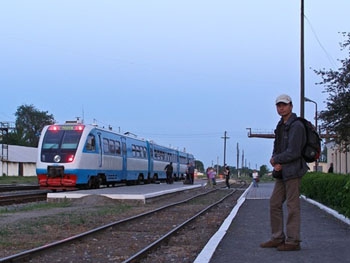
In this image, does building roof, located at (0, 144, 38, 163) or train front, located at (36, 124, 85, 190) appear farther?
building roof, located at (0, 144, 38, 163)

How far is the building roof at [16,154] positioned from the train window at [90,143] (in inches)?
1770

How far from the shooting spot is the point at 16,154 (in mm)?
76562

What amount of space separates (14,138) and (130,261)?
112795 millimetres

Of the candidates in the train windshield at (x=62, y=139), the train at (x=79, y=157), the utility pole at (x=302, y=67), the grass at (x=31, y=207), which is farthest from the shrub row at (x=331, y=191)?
the train windshield at (x=62, y=139)

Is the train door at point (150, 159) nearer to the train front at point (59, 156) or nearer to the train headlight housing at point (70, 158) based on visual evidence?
the train front at point (59, 156)

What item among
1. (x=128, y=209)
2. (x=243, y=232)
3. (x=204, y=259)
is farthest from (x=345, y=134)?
(x=204, y=259)

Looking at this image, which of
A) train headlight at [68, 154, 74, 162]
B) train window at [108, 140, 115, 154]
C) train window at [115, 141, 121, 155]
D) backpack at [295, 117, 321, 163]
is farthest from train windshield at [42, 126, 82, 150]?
backpack at [295, 117, 321, 163]

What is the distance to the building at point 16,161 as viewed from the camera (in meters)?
70.7

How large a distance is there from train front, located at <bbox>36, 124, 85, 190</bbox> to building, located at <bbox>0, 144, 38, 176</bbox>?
44.9 m

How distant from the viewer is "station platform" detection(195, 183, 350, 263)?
7629 millimetres

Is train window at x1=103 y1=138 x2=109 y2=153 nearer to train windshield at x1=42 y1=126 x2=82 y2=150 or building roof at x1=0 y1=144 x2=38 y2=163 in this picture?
train windshield at x1=42 y1=126 x2=82 y2=150

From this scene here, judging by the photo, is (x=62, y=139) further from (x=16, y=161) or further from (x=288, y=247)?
(x=16, y=161)

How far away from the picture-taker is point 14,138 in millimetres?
116188

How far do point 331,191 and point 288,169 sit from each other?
25.3ft
